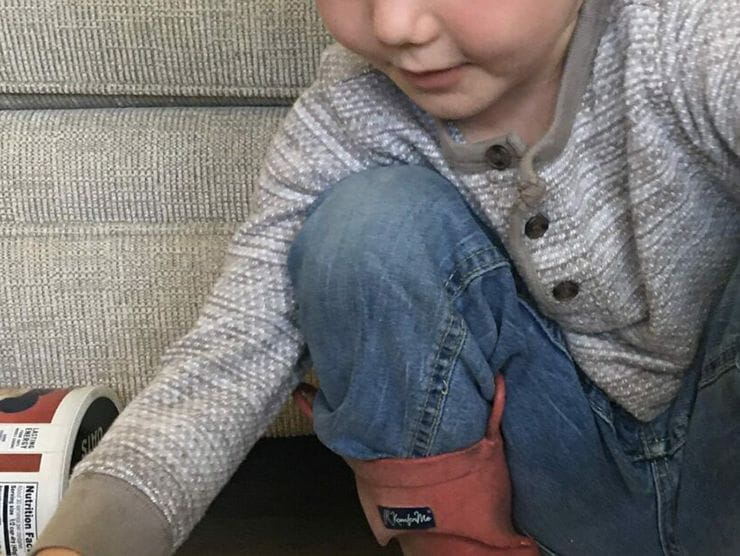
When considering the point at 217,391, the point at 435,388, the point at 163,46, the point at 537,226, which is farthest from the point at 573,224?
the point at 163,46

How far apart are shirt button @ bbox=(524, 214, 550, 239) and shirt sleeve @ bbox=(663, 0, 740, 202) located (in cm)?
9

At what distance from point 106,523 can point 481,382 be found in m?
0.23

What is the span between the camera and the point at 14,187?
34.0 inches

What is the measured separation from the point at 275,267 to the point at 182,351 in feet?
0.25

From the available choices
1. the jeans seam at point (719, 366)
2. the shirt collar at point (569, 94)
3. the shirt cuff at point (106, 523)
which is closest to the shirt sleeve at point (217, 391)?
the shirt cuff at point (106, 523)

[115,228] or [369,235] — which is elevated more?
[369,235]

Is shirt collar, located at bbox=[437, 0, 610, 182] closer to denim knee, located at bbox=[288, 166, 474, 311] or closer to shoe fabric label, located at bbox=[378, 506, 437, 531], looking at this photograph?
denim knee, located at bbox=[288, 166, 474, 311]

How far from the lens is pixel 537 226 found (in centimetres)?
59

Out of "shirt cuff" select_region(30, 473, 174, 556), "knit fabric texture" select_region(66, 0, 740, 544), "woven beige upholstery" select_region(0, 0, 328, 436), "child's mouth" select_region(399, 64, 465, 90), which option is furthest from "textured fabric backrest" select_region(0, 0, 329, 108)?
"shirt cuff" select_region(30, 473, 174, 556)

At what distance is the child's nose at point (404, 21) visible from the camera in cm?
50

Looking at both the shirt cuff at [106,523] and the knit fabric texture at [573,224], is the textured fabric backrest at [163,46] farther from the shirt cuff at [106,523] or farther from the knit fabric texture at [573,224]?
the shirt cuff at [106,523]

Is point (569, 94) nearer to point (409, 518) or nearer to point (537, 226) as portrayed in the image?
point (537, 226)

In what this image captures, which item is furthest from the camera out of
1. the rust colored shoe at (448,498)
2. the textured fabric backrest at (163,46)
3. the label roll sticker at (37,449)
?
A: the textured fabric backrest at (163,46)

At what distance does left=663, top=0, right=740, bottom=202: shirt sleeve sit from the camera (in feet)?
1.69
